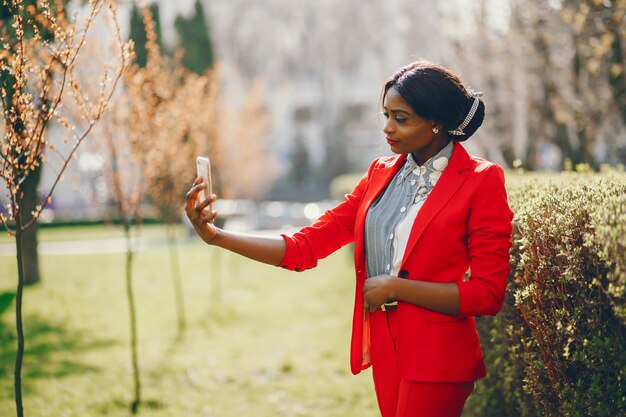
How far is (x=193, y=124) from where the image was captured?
10.5 metres

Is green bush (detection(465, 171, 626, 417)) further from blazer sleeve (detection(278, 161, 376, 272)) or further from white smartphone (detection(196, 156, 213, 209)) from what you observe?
white smartphone (detection(196, 156, 213, 209))

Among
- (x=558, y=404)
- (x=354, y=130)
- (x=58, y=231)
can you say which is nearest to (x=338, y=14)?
(x=354, y=130)

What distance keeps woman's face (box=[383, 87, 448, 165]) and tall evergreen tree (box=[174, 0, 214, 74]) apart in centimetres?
2328

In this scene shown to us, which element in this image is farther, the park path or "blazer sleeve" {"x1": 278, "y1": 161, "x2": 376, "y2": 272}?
the park path

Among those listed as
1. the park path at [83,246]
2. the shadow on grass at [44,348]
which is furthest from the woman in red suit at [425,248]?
the park path at [83,246]

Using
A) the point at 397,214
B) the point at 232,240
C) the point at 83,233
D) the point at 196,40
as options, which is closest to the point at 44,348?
the point at 232,240

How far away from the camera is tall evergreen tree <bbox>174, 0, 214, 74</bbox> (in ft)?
82.7

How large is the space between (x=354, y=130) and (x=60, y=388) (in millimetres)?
41585

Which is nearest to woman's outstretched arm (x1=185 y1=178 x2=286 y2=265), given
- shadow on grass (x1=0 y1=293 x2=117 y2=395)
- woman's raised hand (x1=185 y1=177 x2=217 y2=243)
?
woman's raised hand (x1=185 y1=177 x2=217 y2=243)

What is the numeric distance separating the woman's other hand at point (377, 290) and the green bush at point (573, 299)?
777 mm

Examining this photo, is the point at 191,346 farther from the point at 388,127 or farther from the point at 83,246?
the point at 83,246

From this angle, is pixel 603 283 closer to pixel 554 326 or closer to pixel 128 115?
pixel 554 326

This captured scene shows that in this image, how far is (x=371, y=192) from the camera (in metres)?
2.95

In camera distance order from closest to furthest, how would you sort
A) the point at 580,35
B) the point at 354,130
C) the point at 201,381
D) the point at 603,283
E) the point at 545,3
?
the point at 603,283, the point at 201,381, the point at 580,35, the point at 545,3, the point at 354,130
